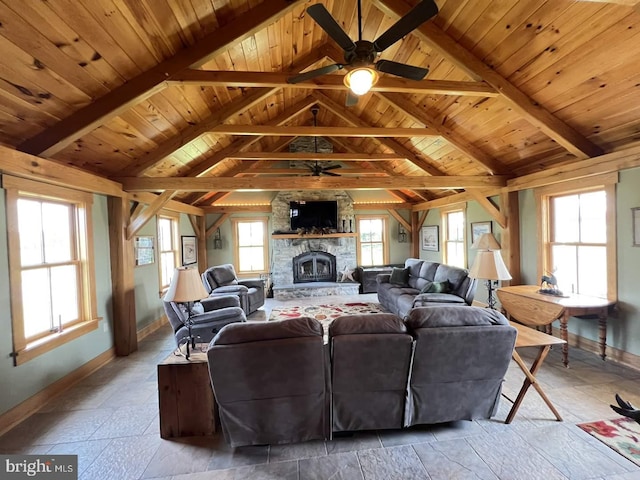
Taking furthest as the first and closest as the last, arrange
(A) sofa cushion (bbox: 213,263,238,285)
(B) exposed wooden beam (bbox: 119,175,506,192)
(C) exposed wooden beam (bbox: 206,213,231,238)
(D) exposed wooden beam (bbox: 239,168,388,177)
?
1. (C) exposed wooden beam (bbox: 206,213,231,238)
2. (D) exposed wooden beam (bbox: 239,168,388,177)
3. (A) sofa cushion (bbox: 213,263,238,285)
4. (B) exposed wooden beam (bbox: 119,175,506,192)

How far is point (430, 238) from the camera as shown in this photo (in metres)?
7.52

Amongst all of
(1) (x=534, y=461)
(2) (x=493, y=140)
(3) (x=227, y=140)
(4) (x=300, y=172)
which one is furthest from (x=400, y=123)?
(1) (x=534, y=461)

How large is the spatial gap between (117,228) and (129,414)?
2.47 meters

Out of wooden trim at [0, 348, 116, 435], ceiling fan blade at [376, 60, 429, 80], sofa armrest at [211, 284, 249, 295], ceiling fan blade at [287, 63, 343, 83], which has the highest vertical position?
ceiling fan blade at [287, 63, 343, 83]

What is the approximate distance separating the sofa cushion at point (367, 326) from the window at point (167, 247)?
4.62 m

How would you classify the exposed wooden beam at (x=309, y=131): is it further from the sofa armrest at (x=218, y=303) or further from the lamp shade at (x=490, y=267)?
the sofa armrest at (x=218, y=303)

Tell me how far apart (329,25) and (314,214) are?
552 centimetres

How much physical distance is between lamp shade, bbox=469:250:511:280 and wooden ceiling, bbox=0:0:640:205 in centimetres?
177

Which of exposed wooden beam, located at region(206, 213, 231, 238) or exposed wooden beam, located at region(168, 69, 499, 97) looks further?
exposed wooden beam, located at region(206, 213, 231, 238)

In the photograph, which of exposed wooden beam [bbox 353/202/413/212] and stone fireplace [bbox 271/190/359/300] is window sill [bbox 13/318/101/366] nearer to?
stone fireplace [bbox 271/190/359/300]

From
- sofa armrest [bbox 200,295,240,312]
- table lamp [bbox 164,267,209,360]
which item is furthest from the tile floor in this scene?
sofa armrest [bbox 200,295,240,312]

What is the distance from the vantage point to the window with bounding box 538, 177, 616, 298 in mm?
3363

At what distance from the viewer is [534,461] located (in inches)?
74.0

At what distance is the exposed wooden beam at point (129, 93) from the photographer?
Result: 2594 millimetres
